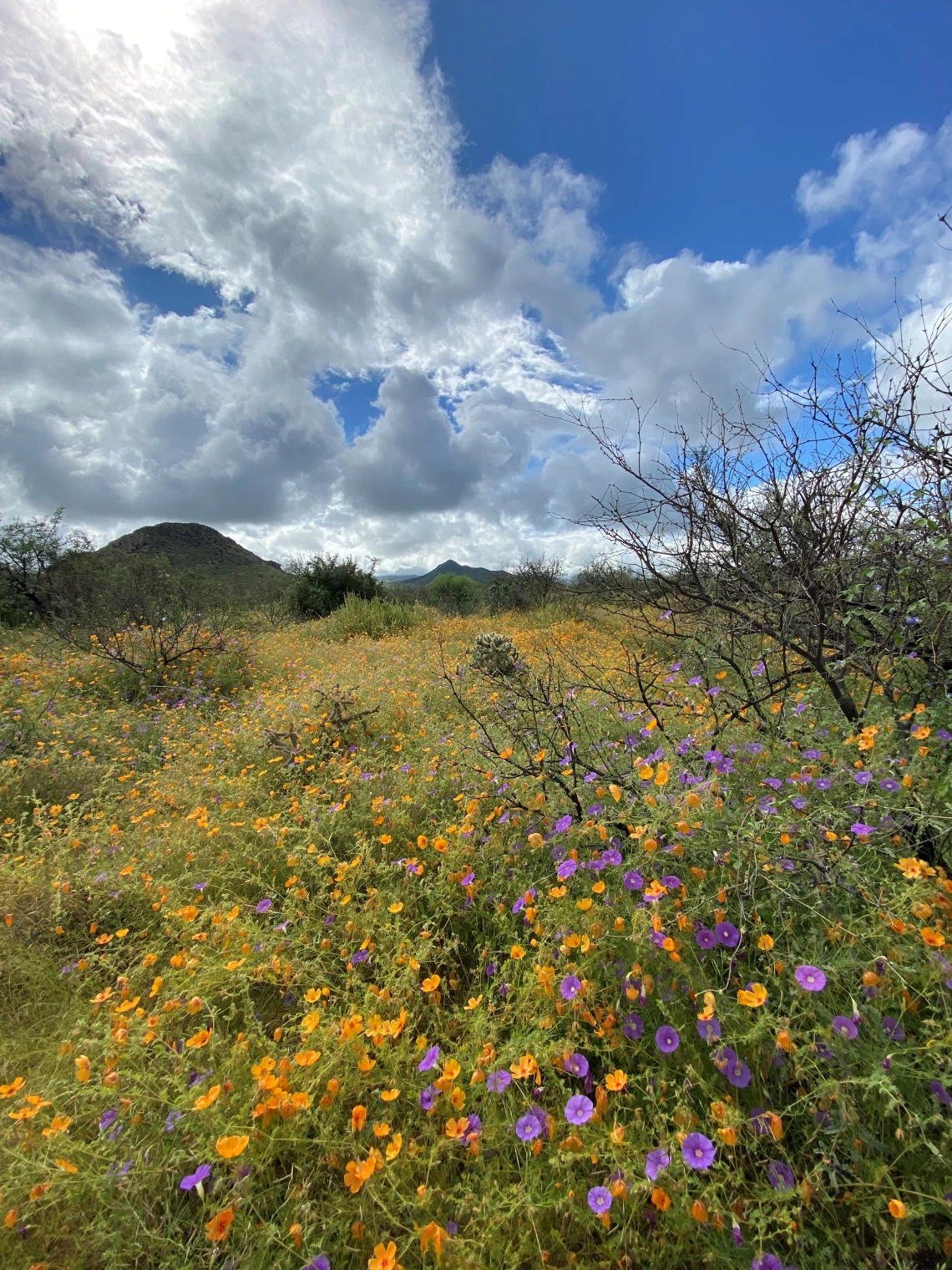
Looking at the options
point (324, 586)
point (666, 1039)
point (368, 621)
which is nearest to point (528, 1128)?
point (666, 1039)

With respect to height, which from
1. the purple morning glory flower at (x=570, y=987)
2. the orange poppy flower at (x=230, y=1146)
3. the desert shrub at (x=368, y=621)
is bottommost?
the orange poppy flower at (x=230, y=1146)

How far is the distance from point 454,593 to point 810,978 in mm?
→ 21153

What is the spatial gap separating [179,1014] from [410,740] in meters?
Result: 2.21

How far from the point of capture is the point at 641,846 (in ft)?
5.59

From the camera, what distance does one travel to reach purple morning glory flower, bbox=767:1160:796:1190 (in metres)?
1.07

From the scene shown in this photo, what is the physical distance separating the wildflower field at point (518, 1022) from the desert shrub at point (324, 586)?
14340 millimetres

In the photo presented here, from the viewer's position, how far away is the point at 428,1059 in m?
1.44

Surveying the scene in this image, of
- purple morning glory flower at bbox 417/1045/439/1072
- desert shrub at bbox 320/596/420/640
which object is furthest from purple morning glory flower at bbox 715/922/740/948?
desert shrub at bbox 320/596/420/640

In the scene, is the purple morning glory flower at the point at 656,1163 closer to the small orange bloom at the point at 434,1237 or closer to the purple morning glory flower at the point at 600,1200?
the purple morning glory flower at the point at 600,1200

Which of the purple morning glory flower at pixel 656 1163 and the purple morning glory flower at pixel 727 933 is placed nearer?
the purple morning glory flower at pixel 656 1163

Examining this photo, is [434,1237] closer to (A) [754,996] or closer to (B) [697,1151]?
(B) [697,1151]

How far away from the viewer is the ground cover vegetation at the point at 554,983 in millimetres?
1124

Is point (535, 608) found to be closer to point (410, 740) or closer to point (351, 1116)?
point (410, 740)

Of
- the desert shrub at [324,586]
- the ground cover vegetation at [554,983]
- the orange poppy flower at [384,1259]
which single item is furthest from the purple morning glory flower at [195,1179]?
the desert shrub at [324,586]
